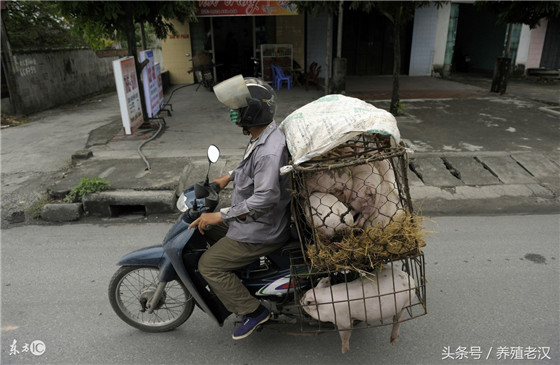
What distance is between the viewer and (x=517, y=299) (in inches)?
118

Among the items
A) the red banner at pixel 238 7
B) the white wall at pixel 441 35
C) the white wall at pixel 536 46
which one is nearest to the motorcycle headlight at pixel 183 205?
the red banner at pixel 238 7

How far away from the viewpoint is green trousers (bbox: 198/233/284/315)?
7.50ft

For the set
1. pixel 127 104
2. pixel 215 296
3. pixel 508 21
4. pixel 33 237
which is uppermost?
pixel 508 21

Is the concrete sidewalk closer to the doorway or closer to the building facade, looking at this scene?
the building facade

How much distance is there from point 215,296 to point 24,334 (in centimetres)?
143

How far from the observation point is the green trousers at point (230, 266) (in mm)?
2287

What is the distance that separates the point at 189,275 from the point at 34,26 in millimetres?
12600

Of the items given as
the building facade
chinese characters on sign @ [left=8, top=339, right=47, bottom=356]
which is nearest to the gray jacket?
chinese characters on sign @ [left=8, top=339, right=47, bottom=356]

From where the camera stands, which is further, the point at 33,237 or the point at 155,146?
the point at 155,146

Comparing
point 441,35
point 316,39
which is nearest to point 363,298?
point 316,39

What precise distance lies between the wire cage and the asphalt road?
1.88 ft

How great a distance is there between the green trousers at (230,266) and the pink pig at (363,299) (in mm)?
417

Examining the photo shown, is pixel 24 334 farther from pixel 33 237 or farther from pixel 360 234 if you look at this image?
pixel 360 234

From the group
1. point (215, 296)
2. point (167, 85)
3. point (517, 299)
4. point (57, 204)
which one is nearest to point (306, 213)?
point (215, 296)
